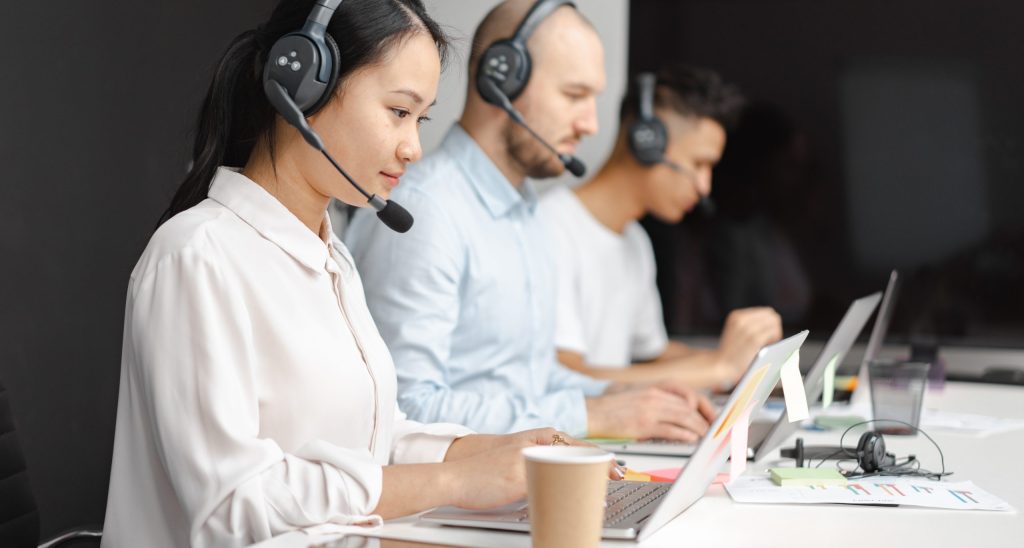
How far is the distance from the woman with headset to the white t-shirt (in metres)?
1.42

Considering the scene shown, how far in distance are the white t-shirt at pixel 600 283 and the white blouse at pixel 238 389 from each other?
4.98 ft

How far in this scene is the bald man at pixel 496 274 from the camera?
65.7 inches

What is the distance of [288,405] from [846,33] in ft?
7.50

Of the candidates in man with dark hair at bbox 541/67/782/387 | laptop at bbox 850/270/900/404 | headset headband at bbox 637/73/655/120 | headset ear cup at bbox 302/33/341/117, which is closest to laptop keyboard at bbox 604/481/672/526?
headset ear cup at bbox 302/33/341/117

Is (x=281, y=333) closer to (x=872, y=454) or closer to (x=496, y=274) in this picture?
(x=872, y=454)

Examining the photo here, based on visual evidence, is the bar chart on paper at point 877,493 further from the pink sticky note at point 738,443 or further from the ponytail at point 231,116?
the ponytail at point 231,116

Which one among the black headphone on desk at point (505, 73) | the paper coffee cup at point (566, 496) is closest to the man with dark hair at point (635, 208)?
the black headphone on desk at point (505, 73)

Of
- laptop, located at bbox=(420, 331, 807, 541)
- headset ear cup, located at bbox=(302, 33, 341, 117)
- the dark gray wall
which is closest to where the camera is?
laptop, located at bbox=(420, 331, 807, 541)

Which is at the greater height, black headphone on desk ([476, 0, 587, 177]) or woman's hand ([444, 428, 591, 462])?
black headphone on desk ([476, 0, 587, 177])

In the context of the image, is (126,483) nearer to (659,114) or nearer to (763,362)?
(763,362)

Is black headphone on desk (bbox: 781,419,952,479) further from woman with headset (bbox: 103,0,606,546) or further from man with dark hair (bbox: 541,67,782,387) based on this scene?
man with dark hair (bbox: 541,67,782,387)

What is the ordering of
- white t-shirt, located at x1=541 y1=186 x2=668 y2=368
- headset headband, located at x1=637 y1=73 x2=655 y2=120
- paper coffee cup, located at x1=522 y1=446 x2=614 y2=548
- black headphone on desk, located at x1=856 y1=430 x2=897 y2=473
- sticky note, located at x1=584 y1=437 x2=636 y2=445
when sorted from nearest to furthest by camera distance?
paper coffee cup, located at x1=522 y1=446 x2=614 y2=548
black headphone on desk, located at x1=856 y1=430 x2=897 y2=473
sticky note, located at x1=584 y1=437 x2=636 y2=445
white t-shirt, located at x1=541 y1=186 x2=668 y2=368
headset headband, located at x1=637 y1=73 x2=655 y2=120

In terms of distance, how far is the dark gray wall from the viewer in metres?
1.75

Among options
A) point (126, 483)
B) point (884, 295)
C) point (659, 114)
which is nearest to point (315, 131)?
point (126, 483)
